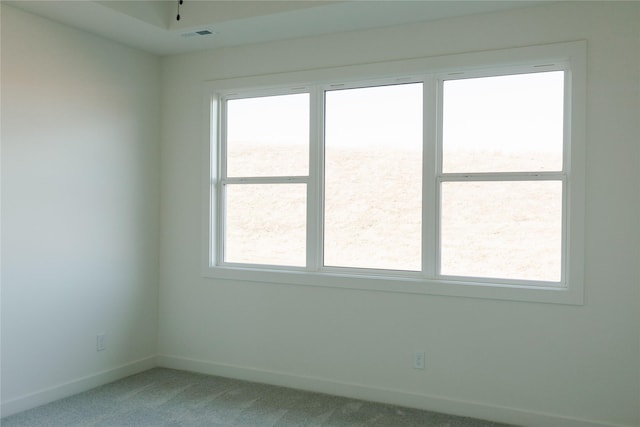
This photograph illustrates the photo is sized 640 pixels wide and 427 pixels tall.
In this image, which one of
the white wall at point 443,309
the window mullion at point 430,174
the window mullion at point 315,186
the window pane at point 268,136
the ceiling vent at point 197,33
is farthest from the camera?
the window pane at point 268,136

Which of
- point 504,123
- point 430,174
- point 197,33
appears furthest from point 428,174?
point 197,33

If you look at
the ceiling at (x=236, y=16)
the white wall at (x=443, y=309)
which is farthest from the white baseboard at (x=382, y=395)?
the ceiling at (x=236, y=16)

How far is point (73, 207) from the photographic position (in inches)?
156

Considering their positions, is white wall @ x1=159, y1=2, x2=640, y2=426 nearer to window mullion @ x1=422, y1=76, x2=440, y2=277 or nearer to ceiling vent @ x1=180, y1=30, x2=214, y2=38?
window mullion @ x1=422, y1=76, x2=440, y2=277

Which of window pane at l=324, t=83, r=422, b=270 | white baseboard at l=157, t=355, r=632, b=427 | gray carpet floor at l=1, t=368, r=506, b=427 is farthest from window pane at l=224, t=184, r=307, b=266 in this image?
gray carpet floor at l=1, t=368, r=506, b=427

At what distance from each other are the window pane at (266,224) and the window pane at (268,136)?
0.46ft

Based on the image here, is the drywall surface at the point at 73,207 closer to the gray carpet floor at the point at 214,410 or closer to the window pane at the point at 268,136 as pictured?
the gray carpet floor at the point at 214,410

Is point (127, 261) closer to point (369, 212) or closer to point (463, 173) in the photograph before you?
point (369, 212)

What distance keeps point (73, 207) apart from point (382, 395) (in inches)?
103

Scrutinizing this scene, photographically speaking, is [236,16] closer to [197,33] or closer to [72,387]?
[197,33]

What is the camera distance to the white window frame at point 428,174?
3.32 metres

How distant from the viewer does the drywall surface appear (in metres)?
3.55

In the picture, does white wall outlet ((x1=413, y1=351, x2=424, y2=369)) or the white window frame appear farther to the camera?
white wall outlet ((x1=413, y1=351, x2=424, y2=369))

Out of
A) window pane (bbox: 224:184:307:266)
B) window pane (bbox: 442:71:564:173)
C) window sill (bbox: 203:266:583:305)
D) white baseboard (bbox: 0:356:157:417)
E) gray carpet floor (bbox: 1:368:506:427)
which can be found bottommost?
gray carpet floor (bbox: 1:368:506:427)
